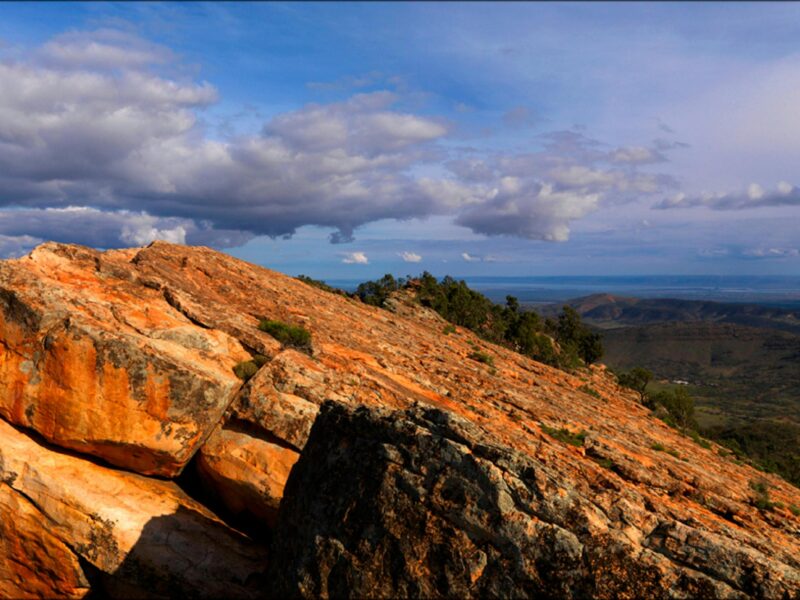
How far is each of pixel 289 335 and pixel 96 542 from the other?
11.4 metres

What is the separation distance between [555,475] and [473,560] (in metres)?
3.44

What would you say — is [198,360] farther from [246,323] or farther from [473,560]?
[473,560]

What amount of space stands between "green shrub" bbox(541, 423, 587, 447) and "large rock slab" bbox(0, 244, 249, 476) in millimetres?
15665

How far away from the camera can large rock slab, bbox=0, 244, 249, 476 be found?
1828 cm

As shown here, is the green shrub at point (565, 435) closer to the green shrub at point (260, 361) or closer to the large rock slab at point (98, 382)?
the green shrub at point (260, 361)

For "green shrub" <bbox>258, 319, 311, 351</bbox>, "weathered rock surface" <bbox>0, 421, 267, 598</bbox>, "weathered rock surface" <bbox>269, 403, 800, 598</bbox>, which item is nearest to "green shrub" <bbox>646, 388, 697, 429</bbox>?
"green shrub" <bbox>258, 319, 311, 351</bbox>

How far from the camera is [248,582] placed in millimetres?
16594

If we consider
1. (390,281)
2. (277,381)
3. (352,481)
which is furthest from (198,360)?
(390,281)

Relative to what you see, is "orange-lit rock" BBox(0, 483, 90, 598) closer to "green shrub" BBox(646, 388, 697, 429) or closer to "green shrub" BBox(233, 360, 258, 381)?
"green shrub" BBox(233, 360, 258, 381)

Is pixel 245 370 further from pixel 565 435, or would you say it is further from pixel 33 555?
pixel 565 435

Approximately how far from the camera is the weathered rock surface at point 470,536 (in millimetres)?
12062

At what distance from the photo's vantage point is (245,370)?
21484 mm

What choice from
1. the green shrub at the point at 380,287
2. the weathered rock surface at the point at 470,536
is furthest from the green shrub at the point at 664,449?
the green shrub at the point at 380,287

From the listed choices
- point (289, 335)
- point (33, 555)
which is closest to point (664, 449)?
point (289, 335)
